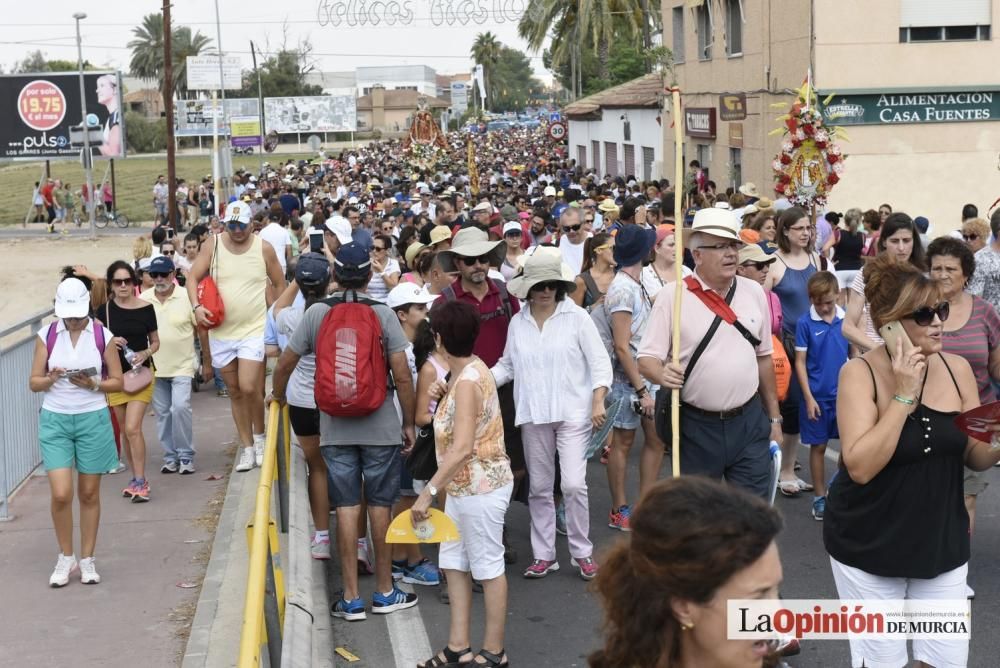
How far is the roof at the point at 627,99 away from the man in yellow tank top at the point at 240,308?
2777 centimetres

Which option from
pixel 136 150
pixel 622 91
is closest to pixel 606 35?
pixel 622 91

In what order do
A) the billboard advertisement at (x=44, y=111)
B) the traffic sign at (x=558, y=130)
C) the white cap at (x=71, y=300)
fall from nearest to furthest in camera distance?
1. the white cap at (x=71, y=300)
2. the billboard advertisement at (x=44, y=111)
3. the traffic sign at (x=558, y=130)

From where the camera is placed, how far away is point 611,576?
9.15 ft

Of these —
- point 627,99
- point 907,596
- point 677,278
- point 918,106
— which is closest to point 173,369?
point 677,278

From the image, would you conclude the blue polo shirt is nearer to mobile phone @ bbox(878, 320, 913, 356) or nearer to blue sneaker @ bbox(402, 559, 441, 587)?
blue sneaker @ bbox(402, 559, 441, 587)

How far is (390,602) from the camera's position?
7.04 metres

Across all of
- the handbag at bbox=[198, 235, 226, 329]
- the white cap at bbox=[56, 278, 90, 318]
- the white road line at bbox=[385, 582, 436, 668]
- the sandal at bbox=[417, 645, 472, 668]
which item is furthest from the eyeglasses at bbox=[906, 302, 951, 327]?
the handbag at bbox=[198, 235, 226, 329]

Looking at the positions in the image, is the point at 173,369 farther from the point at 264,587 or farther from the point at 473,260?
the point at 264,587

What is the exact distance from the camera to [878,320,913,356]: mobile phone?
4.34m

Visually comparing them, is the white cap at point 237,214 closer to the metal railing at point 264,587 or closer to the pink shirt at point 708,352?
the metal railing at point 264,587

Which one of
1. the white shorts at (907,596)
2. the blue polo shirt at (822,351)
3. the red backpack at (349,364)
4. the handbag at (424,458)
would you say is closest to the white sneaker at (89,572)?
the red backpack at (349,364)

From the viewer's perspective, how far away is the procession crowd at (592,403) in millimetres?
4293

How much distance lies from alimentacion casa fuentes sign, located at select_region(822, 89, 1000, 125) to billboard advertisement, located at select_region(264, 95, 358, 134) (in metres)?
87.6

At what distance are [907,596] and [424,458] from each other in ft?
8.71
